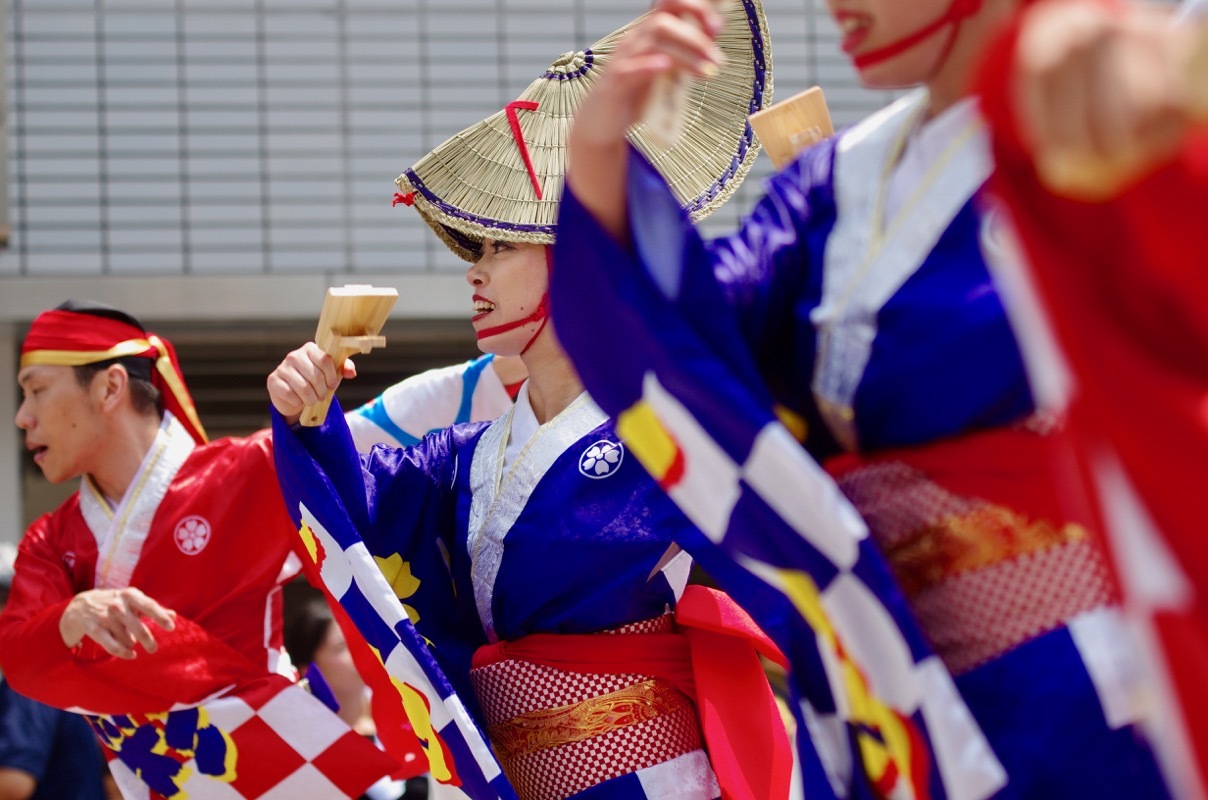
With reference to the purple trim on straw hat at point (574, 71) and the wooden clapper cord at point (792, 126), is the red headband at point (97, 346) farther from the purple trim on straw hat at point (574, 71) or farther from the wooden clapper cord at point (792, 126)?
the wooden clapper cord at point (792, 126)

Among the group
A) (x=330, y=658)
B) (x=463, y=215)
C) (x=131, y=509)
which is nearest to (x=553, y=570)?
(x=463, y=215)

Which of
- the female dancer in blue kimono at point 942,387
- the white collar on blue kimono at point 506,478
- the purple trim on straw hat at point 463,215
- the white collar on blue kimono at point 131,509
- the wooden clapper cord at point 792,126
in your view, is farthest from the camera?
the white collar on blue kimono at point 131,509

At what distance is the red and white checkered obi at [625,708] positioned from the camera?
2.44 meters

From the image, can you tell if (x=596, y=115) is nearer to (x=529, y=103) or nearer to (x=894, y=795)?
(x=894, y=795)

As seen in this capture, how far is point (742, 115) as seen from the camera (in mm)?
2453

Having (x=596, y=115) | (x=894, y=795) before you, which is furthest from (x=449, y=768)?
(x=596, y=115)

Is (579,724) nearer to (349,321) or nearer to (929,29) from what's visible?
(349,321)

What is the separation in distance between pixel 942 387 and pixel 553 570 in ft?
3.39

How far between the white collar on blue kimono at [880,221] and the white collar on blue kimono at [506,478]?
34.5 inches

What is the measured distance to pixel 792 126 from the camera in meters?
2.05

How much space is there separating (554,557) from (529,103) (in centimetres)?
77

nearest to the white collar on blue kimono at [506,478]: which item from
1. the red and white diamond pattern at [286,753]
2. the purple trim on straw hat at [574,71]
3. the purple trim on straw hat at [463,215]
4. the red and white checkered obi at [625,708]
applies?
the red and white checkered obi at [625,708]

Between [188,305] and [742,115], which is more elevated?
[742,115]

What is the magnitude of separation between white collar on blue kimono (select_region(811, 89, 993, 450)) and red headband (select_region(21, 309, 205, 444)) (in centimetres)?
226
